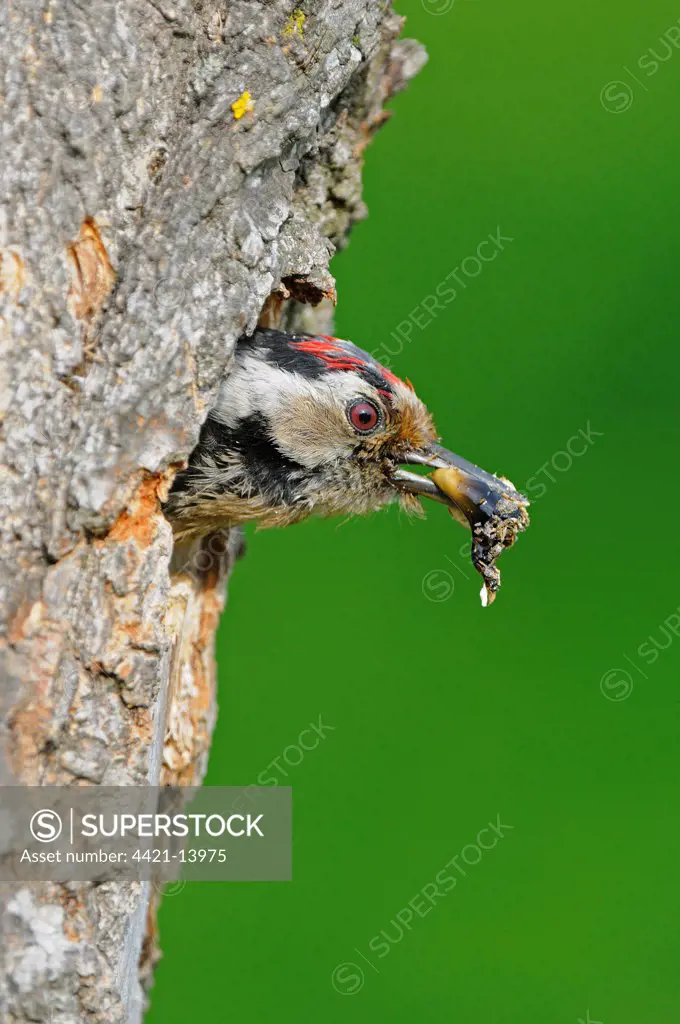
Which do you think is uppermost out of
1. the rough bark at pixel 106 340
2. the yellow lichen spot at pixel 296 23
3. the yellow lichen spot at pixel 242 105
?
the yellow lichen spot at pixel 296 23

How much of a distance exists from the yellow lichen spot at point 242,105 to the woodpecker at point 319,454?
0.56m

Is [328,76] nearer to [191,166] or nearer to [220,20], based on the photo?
[220,20]

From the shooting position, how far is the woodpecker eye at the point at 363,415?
2904mm

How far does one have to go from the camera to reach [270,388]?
2.76 m

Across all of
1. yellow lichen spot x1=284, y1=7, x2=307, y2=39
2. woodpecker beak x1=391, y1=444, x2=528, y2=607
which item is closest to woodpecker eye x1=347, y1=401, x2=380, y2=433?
woodpecker beak x1=391, y1=444, x2=528, y2=607

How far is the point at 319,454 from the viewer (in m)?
2.88

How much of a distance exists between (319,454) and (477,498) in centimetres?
43

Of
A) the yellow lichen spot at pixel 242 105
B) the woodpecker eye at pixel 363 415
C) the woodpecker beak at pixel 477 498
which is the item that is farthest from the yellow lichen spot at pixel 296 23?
the woodpecker beak at pixel 477 498

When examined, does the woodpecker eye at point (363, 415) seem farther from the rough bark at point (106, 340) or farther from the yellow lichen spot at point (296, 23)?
Answer: the yellow lichen spot at point (296, 23)

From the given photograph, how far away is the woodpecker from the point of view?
279 centimetres

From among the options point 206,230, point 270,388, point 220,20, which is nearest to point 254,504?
point 270,388

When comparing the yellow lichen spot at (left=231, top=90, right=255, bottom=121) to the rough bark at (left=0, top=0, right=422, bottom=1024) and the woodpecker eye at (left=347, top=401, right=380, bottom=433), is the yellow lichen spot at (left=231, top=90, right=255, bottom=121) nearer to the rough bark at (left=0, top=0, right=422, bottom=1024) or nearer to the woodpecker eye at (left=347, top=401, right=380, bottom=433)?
the rough bark at (left=0, top=0, right=422, bottom=1024)

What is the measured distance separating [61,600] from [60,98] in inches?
38.5

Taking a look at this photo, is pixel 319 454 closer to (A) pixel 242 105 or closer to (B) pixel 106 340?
(B) pixel 106 340
